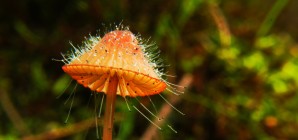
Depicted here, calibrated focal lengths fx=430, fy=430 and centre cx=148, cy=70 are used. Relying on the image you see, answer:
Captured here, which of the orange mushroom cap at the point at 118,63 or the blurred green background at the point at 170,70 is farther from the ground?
the blurred green background at the point at 170,70

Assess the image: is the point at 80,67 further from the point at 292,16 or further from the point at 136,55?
the point at 292,16

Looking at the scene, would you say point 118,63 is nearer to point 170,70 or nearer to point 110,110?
point 110,110

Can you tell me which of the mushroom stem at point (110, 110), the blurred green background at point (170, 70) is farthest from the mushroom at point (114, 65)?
the blurred green background at point (170, 70)

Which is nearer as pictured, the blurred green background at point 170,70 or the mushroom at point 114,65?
the mushroom at point 114,65

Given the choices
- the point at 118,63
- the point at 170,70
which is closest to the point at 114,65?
the point at 118,63

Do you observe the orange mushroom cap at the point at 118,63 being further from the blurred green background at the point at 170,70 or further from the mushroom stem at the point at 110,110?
the blurred green background at the point at 170,70

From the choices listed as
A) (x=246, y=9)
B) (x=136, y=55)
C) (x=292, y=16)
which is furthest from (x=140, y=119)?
(x=292, y=16)

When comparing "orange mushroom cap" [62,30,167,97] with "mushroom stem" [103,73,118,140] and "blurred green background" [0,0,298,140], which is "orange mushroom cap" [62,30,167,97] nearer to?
"mushroom stem" [103,73,118,140]
